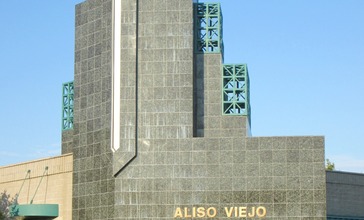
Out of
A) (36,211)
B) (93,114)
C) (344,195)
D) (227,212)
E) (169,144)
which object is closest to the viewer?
(227,212)

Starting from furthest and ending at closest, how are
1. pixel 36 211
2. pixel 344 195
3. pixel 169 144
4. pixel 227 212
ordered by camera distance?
pixel 344 195, pixel 36 211, pixel 169 144, pixel 227 212

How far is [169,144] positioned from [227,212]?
22.5 ft

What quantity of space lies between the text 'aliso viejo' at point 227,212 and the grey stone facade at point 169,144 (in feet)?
0.97

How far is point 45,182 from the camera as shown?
76.1m

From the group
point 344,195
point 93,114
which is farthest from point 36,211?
point 344,195

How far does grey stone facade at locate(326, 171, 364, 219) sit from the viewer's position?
302 ft

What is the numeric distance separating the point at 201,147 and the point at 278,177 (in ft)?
20.5

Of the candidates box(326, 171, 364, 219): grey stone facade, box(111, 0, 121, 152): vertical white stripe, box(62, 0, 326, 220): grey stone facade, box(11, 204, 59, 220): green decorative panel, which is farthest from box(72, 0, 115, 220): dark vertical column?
box(326, 171, 364, 219): grey stone facade

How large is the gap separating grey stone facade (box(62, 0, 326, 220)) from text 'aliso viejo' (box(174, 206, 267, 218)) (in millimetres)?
297

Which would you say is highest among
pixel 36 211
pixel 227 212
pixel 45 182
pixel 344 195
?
pixel 45 182

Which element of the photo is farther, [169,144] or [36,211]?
[36,211]

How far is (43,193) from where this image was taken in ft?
249

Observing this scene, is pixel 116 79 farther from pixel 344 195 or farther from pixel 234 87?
pixel 344 195

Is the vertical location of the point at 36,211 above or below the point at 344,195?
below
